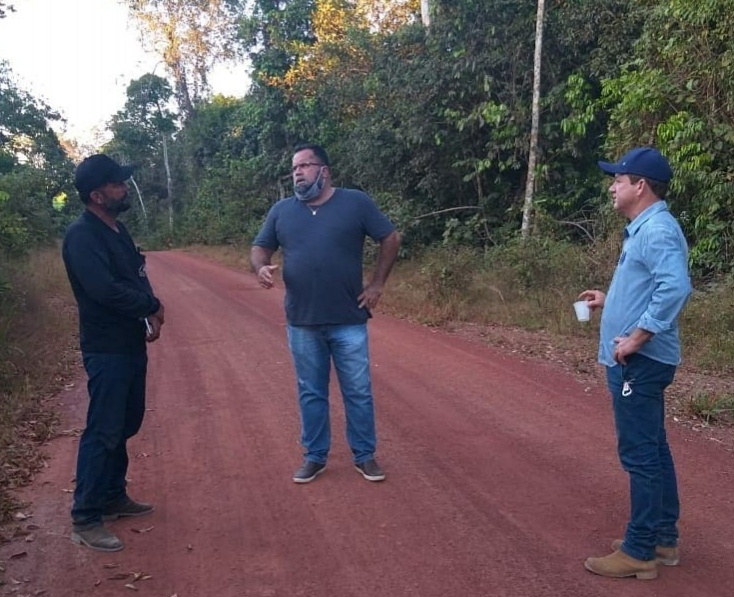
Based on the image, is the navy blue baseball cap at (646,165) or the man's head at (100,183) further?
the man's head at (100,183)

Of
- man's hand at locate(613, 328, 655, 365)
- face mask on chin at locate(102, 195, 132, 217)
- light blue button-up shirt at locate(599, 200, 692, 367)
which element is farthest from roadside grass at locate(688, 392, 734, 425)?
face mask on chin at locate(102, 195, 132, 217)

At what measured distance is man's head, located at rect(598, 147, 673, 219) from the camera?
3355 millimetres

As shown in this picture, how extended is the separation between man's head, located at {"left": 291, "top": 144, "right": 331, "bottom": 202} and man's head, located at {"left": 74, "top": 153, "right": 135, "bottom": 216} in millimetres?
1008

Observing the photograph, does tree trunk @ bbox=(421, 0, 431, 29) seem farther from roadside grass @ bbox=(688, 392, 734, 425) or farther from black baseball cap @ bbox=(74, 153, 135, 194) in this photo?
black baseball cap @ bbox=(74, 153, 135, 194)

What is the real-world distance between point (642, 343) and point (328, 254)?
6.32ft

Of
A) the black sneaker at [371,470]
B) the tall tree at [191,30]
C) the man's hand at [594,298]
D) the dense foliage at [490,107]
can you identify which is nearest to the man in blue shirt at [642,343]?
the man's hand at [594,298]

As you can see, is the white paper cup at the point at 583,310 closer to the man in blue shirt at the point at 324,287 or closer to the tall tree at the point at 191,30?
the man in blue shirt at the point at 324,287

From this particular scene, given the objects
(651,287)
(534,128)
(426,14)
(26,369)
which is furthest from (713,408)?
(426,14)

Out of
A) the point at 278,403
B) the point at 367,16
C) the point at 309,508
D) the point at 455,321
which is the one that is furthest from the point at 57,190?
the point at 309,508

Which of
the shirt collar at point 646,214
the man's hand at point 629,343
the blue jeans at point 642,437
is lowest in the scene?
the blue jeans at point 642,437

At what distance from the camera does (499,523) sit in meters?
4.06

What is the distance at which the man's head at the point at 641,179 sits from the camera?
3.36 meters

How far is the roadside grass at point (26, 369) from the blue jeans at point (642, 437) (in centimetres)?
322

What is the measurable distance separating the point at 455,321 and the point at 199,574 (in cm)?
766
